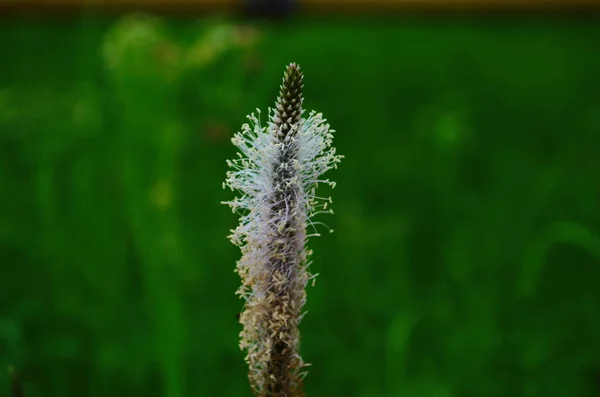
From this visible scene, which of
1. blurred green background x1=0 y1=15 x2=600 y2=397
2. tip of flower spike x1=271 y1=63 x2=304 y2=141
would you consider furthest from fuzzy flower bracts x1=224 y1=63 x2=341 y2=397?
blurred green background x1=0 y1=15 x2=600 y2=397

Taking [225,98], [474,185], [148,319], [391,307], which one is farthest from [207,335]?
[474,185]

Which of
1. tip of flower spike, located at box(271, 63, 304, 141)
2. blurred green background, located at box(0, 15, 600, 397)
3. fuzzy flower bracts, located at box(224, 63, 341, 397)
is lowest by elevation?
fuzzy flower bracts, located at box(224, 63, 341, 397)

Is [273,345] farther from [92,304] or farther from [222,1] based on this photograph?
[222,1]

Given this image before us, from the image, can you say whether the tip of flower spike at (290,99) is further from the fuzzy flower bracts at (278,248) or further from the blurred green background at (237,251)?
the blurred green background at (237,251)

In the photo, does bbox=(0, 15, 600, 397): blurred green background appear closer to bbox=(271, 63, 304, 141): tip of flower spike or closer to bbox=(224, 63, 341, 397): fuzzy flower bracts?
bbox=(224, 63, 341, 397): fuzzy flower bracts

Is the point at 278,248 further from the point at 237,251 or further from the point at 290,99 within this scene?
the point at 237,251
